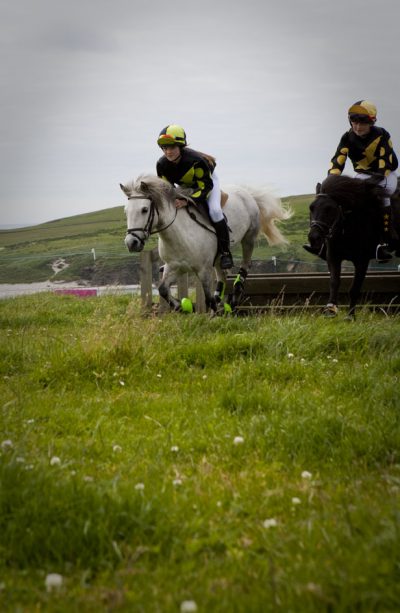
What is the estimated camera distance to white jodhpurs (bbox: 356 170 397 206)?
31.6ft

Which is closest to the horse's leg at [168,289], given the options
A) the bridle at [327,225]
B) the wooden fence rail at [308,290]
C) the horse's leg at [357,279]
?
the wooden fence rail at [308,290]

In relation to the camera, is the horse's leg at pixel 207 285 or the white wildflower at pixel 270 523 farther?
the horse's leg at pixel 207 285

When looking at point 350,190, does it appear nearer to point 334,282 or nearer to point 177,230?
point 334,282

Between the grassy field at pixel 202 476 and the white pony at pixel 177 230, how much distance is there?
273cm

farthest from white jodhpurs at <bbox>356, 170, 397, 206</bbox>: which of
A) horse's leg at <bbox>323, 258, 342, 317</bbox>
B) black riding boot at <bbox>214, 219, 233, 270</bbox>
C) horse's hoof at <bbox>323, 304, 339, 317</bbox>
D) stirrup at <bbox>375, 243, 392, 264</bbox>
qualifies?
black riding boot at <bbox>214, 219, 233, 270</bbox>

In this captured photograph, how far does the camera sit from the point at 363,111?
30.4 ft

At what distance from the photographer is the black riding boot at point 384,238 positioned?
9664mm

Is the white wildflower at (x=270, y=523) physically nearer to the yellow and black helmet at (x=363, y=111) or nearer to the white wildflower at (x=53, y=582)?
the white wildflower at (x=53, y=582)

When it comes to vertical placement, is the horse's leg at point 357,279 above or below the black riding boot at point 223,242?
below

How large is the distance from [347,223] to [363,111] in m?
1.71

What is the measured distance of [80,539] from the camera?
2.98 meters

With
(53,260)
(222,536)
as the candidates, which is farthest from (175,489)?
(53,260)

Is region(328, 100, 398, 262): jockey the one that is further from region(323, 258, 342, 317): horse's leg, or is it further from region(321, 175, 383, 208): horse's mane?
region(323, 258, 342, 317): horse's leg

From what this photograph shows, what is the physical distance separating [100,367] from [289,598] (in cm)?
442
